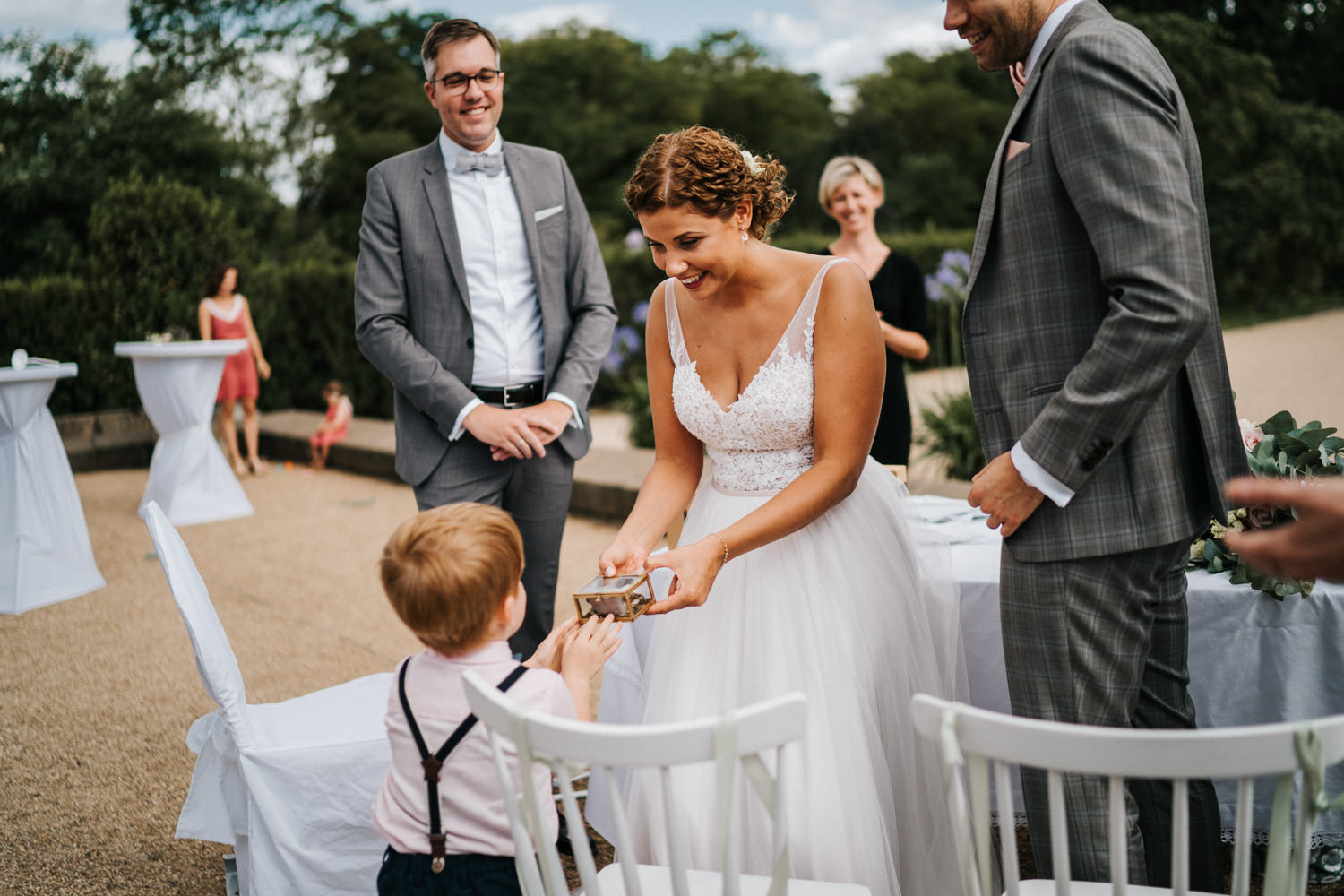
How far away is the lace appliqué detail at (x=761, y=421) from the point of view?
2.27 metres

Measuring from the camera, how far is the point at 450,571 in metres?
1.68

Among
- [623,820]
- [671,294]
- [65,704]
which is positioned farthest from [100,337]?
[623,820]

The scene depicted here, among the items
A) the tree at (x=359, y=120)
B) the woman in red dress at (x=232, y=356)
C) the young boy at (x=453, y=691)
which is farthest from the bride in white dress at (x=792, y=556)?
the tree at (x=359, y=120)

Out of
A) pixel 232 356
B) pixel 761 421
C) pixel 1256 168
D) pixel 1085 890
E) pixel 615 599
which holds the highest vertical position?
pixel 1256 168

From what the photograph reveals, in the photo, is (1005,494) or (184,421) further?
(184,421)

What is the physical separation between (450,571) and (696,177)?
3.09ft

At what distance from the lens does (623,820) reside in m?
1.44

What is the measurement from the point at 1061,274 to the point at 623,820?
111 centimetres

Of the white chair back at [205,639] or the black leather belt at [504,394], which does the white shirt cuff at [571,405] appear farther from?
the white chair back at [205,639]

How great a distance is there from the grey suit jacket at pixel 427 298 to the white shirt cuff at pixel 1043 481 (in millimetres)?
1614

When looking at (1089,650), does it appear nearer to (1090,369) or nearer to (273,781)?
(1090,369)

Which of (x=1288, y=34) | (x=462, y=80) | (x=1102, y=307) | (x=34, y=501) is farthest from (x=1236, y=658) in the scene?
(x=1288, y=34)

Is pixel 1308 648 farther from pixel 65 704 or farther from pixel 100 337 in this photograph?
pixel 100 337

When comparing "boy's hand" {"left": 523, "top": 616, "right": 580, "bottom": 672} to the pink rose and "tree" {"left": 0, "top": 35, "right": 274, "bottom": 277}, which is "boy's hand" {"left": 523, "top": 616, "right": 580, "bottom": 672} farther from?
"tree" {"left": 0, "top": 35, "right": 274, "bottom": 277}
